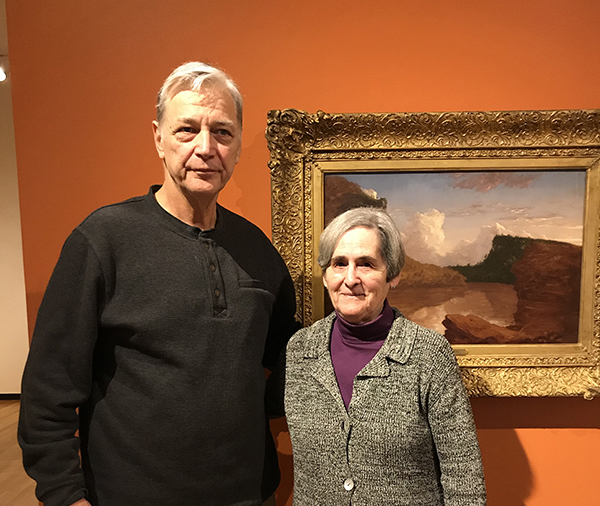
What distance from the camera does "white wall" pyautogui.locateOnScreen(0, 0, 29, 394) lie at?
472 centimetres

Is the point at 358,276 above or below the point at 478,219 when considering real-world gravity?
below

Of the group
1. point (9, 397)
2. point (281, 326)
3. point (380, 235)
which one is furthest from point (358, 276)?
point (9, 397)

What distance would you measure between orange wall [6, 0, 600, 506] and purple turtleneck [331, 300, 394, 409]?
75 cm

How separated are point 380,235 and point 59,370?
39.9 inches

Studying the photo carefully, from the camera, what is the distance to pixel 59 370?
44.6 inches

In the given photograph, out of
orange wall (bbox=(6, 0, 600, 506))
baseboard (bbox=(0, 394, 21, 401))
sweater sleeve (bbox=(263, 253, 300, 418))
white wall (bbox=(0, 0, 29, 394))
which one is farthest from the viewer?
baseboard (bbox=(0, 394, 21, 401))

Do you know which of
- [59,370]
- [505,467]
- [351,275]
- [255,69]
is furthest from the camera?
[505,467]

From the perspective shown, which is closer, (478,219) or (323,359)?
(323,359)

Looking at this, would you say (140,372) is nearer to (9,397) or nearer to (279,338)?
(279,338)

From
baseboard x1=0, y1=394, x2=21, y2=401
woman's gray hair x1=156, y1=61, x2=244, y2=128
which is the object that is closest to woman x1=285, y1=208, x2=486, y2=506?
woman's gray hair x1=156, y1=61, x2=244, y2=128

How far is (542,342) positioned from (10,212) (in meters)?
5.44

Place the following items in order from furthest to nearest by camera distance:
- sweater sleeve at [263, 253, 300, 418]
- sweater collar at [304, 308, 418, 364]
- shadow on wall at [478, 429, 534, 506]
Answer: shadow on wall at [478, 429, 534, 506], sweater sleeve at [263, 253, 300, 418], sweater collar at [304, 308, 418, 364]

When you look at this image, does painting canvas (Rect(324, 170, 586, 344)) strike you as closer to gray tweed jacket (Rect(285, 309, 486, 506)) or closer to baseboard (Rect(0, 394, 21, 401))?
gray tweed jacket (Rect(285, 309, 486, 506))

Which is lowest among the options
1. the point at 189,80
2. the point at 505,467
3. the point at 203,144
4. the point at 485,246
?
the point at 505,467
